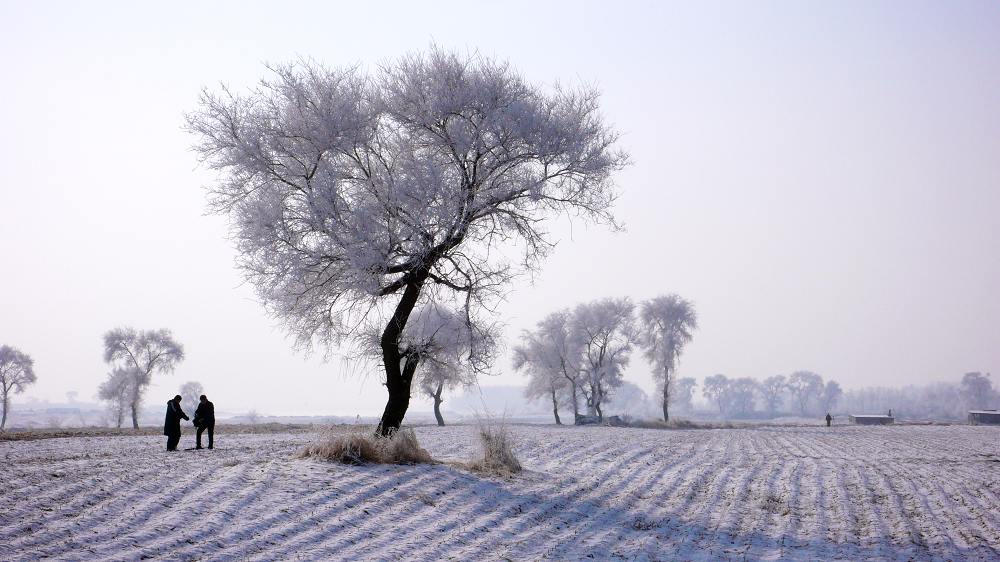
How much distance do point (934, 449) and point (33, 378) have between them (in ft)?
230

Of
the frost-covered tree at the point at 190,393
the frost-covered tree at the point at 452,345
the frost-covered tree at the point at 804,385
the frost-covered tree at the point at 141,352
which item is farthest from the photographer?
the frost-covered tree at the point at 804,385

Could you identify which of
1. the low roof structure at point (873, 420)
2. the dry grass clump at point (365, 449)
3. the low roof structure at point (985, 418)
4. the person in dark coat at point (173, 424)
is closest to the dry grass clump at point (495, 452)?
the dry grass clump at point (365, 449)

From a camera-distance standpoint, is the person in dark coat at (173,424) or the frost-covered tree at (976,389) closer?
the person in dark coat at (173,424)

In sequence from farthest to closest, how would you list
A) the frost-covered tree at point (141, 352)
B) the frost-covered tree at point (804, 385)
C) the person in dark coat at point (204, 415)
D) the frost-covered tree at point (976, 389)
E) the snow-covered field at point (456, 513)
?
the frost-covered tree at point (804, 385) → the frost-covered tree at point (976, 389) → the frost-covered tree at point (141, 352) → the person in dark coat at point (204, 415) → the snow-covered field at point (456, 513)

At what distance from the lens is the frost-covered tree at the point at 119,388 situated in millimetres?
58469

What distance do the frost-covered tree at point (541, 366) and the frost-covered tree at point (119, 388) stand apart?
32263mm

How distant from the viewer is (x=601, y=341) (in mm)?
63750

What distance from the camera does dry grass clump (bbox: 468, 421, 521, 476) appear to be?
45.4 feet

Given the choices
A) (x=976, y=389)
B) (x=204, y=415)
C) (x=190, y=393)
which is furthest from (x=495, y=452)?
(x=976, y=389)

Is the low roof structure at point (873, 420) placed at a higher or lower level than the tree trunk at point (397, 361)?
lower

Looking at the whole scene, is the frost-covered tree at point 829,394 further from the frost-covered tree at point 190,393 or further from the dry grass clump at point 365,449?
the dry grass clump at point 365,449

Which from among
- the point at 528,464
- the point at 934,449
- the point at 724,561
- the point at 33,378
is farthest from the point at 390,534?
the point at 33,378

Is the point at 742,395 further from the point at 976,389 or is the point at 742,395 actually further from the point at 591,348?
the point at 591,348

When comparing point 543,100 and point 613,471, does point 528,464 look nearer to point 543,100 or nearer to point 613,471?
point 613,471
